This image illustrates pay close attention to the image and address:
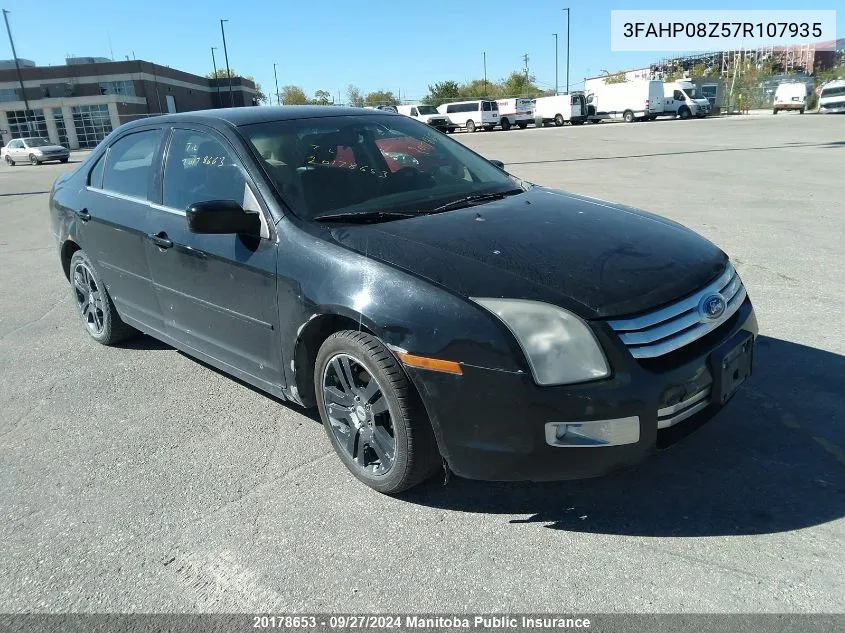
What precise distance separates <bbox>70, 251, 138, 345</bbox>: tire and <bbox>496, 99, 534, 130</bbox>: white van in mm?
42910

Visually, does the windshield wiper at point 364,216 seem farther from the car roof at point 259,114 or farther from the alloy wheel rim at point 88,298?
the alloy wheel rim at point 88,298

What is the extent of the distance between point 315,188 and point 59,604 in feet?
6.88

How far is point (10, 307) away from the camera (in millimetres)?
6297

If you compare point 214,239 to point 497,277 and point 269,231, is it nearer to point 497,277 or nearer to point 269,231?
point 269,231

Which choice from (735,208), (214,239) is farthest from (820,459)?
(735,208)

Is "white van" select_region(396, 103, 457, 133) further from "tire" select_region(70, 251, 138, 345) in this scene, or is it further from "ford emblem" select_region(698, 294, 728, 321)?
"ford emblem" select_region(698, 294, 728, 321)

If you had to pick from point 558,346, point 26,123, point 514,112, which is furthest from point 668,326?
point 26,123

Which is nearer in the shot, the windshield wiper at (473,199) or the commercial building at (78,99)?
the windshield wiper at (473,199)

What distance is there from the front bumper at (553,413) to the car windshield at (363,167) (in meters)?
1.17

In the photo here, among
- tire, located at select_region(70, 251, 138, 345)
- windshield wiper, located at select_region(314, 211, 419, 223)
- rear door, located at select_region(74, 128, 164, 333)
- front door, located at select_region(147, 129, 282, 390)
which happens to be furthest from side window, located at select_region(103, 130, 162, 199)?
windshield wiper, located at select_region(314, 211, 419, 223)

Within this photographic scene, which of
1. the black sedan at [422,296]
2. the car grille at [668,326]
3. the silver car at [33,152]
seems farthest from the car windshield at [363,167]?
the silver car at [33,152]

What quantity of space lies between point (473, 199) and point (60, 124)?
70.6 m

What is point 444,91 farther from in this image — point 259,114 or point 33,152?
point 259,114

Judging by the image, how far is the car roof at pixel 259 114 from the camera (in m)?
3.74
